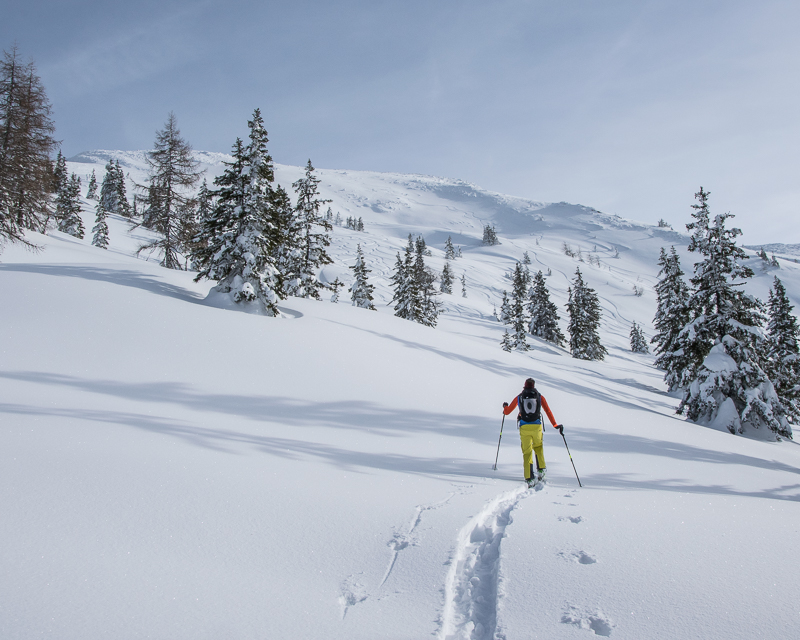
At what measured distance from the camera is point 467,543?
4703 millimetres

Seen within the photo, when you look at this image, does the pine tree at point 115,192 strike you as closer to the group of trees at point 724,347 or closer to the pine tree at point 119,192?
the pine tree at point 119,192

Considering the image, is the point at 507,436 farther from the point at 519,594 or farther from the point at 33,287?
the point at 33,287

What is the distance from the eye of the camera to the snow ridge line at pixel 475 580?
327cm

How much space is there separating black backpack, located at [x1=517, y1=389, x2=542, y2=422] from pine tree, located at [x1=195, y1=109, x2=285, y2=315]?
43.6 feet

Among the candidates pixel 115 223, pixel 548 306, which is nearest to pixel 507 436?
pixel 548 306

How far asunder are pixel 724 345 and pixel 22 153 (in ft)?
114

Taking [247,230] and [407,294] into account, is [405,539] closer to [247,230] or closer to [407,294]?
[247,230]

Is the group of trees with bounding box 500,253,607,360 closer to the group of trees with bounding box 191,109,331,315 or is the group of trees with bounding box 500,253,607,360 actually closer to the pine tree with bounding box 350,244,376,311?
the pine tree with bounding box 350,244,376,311

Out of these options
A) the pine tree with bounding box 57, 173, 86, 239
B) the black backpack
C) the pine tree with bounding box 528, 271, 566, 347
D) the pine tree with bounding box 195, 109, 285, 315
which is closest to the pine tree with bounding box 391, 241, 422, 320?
the pine tree with bounding box 528, 271, 566, 347

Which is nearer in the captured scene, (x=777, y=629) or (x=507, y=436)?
(x=777, y=629)

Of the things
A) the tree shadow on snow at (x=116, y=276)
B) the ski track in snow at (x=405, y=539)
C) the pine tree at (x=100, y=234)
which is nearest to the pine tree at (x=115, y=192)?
the pine tree at (x=100, y=234)

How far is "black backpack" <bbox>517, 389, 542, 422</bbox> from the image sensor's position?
7703 millimetres

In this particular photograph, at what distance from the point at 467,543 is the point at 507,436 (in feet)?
21.5

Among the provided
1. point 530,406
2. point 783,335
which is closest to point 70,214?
point 530,406
